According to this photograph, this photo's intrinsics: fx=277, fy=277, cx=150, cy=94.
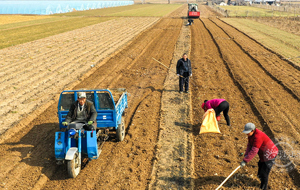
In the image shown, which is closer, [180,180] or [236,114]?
[180,180]

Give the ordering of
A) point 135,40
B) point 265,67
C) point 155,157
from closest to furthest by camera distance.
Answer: point 155,157 → point 265,67 → point 135,40

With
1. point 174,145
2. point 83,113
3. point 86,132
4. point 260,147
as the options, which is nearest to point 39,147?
point 83,113

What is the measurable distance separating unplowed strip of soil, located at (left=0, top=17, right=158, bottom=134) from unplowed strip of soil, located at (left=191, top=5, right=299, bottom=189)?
23.0 ft

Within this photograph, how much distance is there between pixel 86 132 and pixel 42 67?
1255 cm

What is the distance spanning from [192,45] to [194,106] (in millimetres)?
14472

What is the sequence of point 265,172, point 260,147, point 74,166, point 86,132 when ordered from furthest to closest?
point 86,132
point 74,166
point 265,172
point 260,147

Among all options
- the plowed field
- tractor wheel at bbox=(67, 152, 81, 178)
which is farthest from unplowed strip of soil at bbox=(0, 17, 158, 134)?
tractor wheel at bbox=(67, 152, 81, 178)

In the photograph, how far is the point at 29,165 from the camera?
7652 mm

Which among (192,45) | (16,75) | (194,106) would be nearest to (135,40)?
(192,45)

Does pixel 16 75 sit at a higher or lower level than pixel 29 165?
higher

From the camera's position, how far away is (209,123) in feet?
29.5

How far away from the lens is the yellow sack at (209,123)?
8.93 m

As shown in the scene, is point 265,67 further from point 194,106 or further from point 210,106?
point 210,106

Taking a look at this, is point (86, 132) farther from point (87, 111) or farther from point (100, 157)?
point (100, 157)
